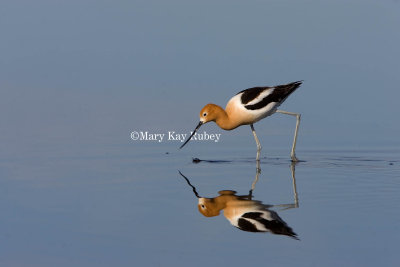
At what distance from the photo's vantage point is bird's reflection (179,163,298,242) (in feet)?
24.0

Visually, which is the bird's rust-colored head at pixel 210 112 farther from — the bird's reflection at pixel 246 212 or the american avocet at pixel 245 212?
the american avocet at pixel 245 212

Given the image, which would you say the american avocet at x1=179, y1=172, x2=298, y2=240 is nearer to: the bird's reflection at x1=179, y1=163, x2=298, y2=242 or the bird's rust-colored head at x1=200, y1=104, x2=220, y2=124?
the bird's reflection at x1=179, y1=163, x2=298, y2=242

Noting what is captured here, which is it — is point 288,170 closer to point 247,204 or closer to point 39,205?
point 247,204

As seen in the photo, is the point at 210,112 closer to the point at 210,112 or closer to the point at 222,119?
the point at 210,112

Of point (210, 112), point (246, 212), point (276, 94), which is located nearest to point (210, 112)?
point (210, 112)

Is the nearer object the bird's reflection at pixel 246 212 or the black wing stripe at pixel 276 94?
the bird's reflection at pixel 246 212

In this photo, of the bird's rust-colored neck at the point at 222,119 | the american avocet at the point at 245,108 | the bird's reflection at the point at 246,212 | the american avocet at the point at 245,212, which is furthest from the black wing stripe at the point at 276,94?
the american avocet at the point at 245,212

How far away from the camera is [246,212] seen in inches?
315

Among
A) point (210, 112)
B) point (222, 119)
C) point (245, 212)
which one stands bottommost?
point (245, 212)

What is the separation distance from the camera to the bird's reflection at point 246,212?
7301 mm

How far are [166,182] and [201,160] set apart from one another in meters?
2.64

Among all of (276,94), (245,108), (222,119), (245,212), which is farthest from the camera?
(276,94)

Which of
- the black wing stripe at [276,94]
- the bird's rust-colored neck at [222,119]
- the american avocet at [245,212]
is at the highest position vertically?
the black wing stripe at [276,94]

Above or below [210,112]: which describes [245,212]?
below
